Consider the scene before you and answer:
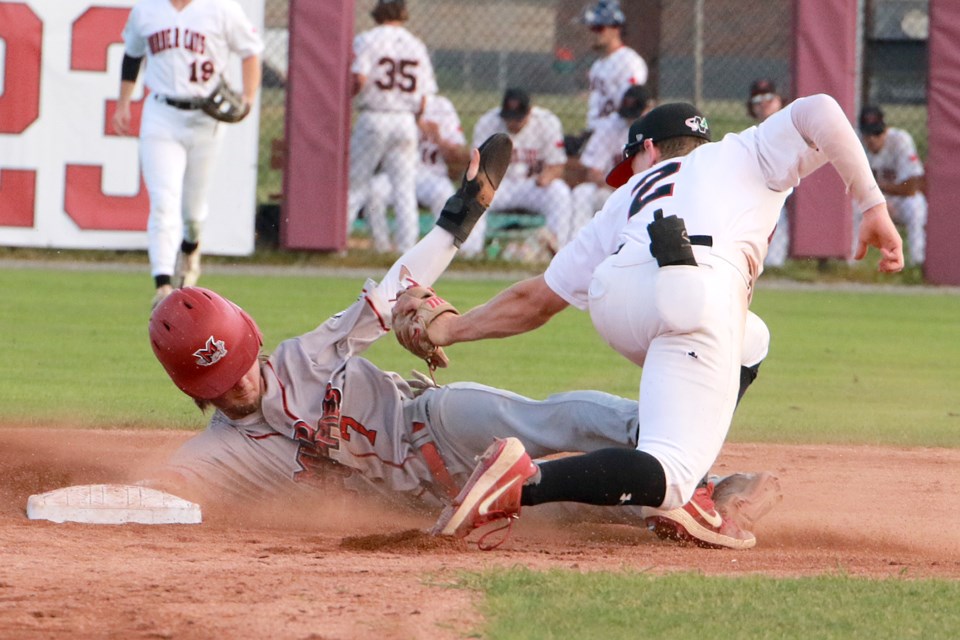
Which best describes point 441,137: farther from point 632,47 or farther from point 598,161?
point 632,47

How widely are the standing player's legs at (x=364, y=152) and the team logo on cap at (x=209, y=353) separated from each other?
8.70 metres

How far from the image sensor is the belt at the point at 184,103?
978 centimetres

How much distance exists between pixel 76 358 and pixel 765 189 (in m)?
5.00

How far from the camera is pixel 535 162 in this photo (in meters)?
13.8

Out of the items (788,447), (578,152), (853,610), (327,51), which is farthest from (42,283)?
(853,610)

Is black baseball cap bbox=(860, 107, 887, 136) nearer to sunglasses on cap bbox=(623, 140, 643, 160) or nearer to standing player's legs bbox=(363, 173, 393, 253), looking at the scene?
standing player's legs bbox=(363, 173, 393, 253)

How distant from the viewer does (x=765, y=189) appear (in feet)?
14.3

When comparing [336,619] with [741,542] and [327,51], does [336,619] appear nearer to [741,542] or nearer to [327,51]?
[741,542]

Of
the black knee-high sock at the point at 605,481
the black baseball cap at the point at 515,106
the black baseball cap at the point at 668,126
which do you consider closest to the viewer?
the black knee-high sock at the point at 605,481

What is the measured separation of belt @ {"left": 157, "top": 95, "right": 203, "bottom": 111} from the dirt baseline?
13.3 feet

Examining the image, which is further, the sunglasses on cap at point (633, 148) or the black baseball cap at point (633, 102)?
the black baseball cap at point (633, 102)

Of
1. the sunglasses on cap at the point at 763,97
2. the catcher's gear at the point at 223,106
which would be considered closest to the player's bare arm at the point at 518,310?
the catcher's gear at the point at 223,106

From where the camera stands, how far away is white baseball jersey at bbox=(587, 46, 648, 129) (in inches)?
525

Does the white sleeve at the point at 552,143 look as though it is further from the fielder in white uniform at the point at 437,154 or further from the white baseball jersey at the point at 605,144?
the fielder in white uniform at the point at 437,154
